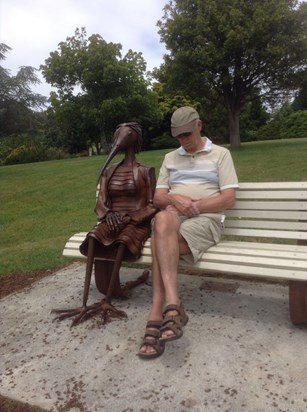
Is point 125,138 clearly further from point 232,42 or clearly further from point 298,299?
point 232,42

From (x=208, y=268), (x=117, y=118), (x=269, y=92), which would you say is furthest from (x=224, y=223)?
(x=117, y=118)

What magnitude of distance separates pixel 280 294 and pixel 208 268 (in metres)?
1.01

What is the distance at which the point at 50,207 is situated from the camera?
29.1 feet

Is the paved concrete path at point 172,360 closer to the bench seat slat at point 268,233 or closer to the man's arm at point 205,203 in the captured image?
the bench seat slat at point 268,233

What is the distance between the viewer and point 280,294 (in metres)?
3.54

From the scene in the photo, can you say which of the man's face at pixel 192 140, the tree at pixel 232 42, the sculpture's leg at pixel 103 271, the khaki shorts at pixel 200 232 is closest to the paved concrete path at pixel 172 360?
the sculpture's leg at pixel 103 271

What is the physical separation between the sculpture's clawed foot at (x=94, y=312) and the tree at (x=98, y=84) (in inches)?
950

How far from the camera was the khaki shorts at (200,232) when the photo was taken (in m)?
3.01

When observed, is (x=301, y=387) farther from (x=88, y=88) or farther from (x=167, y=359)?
(x=88, y=88)

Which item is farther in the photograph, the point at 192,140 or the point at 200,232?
the point at 192,140

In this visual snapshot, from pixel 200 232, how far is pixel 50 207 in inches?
251

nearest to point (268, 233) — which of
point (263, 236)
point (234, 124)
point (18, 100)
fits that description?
point (263, 236)

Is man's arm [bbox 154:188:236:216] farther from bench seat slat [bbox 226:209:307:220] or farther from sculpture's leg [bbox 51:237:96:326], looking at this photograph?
sculpture's leg [bbox 51:237:96:326]

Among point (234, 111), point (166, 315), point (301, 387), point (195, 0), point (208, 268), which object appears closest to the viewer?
point (301, 387)
